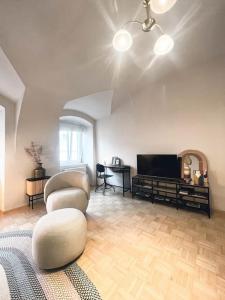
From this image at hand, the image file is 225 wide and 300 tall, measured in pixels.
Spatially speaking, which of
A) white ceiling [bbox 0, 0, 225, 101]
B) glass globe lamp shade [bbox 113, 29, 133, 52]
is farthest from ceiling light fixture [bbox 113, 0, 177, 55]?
white ceiling [bbox 0, 0, 225, 101]

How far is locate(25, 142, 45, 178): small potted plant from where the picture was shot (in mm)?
3514

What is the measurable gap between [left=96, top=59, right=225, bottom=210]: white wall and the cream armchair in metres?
1.77

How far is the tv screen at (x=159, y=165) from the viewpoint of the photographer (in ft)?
10.9

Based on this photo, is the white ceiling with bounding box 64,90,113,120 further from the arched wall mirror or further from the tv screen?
the arched wall mirror

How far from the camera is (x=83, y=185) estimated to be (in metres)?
2.99

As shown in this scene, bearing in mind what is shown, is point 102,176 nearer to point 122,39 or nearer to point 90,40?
point 90,40

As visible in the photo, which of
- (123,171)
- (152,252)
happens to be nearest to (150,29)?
(152,252)

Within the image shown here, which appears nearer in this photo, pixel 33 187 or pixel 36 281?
pixel 36 281

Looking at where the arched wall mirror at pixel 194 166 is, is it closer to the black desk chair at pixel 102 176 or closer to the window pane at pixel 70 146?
the black desk chair at pixel 102 176

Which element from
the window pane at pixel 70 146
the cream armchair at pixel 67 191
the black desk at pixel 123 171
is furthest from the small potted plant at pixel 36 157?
the black desk at pixel 123 171

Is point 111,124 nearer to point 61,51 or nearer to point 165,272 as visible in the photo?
point 61,51

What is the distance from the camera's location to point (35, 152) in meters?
3.62

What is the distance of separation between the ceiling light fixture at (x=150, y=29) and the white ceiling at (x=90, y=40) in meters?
0.52

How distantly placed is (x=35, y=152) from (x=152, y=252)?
3210 mm
